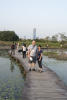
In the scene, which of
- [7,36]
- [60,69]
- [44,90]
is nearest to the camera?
[44,90]

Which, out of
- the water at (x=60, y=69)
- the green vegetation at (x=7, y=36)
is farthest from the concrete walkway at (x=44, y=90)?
the green vegetation at (x=7, y=36)

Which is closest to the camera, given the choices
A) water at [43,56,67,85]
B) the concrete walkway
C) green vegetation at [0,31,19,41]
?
the concrete walkway

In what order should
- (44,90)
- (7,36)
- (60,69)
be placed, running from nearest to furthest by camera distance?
(44,90), (60,69), (7,36)

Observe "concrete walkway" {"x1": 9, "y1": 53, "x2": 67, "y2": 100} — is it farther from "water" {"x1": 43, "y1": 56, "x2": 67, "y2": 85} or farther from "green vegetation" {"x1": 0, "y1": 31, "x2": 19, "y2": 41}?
"green vegetation" {"x1": 0, "y1": 31, "x2": 19, "y2": 41}

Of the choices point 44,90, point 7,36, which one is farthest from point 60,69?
point 7,36

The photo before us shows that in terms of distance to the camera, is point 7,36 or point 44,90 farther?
point 7,36

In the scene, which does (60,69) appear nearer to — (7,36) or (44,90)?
(44,90)

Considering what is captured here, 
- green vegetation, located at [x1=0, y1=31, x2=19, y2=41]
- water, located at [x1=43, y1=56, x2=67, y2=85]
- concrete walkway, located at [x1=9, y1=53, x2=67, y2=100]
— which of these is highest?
concrete walkway, located at [x1=9, y1=53, x2=67, y2=100]

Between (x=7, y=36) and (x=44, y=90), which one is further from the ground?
(x=44, y=90)

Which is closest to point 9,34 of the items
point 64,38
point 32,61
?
point 64,38

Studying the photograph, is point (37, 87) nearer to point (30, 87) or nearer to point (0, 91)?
point (30, 87)

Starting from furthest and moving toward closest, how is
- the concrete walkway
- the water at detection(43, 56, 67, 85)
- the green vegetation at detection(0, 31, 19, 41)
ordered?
the green vegetation at detection(0, 31, 19, 41)
the water at detection(43, 56, 67, 85)
the concrete walkway

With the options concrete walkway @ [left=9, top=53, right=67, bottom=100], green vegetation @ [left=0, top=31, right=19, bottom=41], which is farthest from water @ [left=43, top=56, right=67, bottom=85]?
green vegetation @ [left=0, top=31, right=19, bottom=41]

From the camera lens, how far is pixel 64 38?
8862 cm
